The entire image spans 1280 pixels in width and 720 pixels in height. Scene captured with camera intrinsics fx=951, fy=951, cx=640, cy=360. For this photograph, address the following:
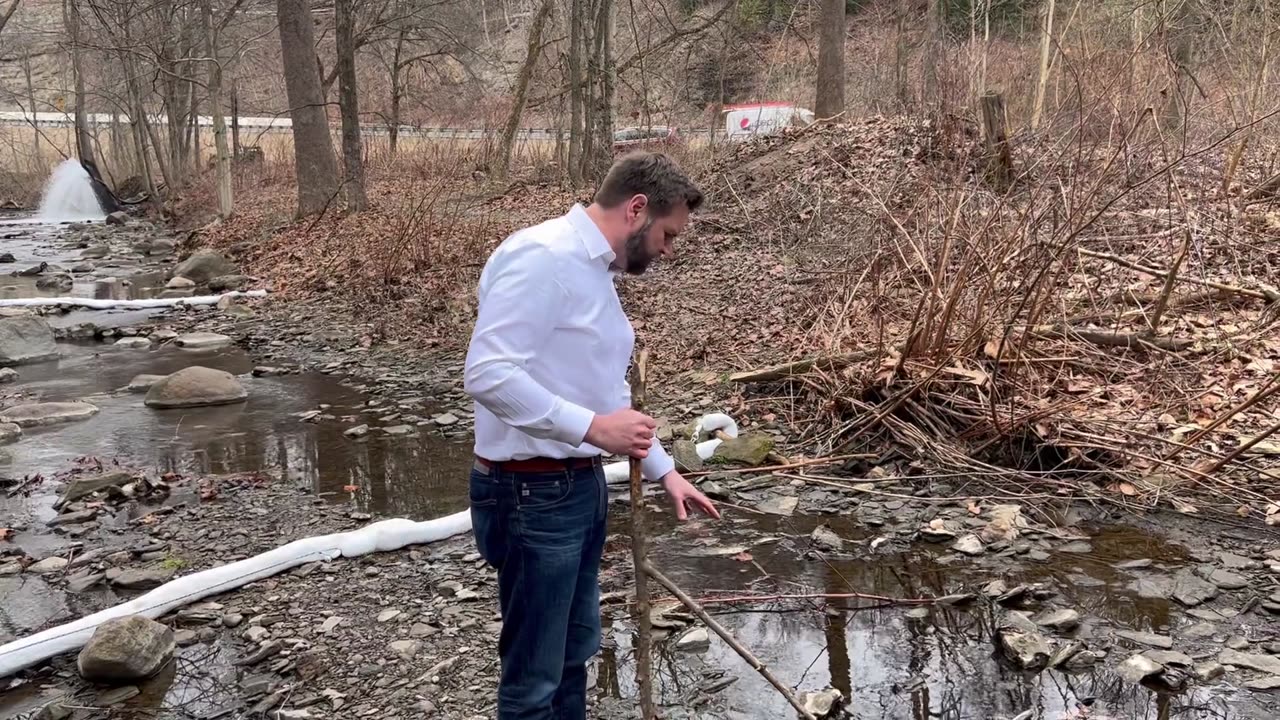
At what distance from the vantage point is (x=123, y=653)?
4043 mm

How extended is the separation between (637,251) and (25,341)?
10.8m

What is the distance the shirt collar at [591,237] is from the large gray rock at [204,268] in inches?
560

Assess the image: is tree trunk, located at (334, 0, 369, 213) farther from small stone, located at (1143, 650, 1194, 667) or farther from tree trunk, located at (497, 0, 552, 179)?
small stone, located at (1143, 650, 1194, 667)

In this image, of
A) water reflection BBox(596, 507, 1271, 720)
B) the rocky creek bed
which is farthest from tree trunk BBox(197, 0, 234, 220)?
water reflection BBox(596, 507, 1271, 720)

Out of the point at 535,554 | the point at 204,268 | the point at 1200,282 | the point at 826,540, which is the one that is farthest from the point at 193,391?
the point at 1200,282

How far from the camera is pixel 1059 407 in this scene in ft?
19.5

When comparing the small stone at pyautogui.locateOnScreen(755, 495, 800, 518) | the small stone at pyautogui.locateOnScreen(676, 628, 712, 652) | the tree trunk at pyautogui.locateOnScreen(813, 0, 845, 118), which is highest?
the tree trunk at pyautogui.locateOnScreen(813, 0, 845, 118)

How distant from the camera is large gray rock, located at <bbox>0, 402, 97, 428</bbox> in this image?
820 cm

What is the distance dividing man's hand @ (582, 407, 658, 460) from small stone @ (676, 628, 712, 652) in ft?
6.76

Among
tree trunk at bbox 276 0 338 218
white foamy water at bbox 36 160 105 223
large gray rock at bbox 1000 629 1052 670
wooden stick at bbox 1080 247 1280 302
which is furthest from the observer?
white foamy water at bbox 36 160 105 223

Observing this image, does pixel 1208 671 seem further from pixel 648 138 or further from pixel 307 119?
pixel 307 119

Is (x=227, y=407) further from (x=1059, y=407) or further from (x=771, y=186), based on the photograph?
(x=771, y=186)

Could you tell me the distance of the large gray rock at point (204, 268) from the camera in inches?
597

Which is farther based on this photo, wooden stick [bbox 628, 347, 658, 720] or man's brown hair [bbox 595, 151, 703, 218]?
wooden stick [bbox 628, 347, 658, 720]
